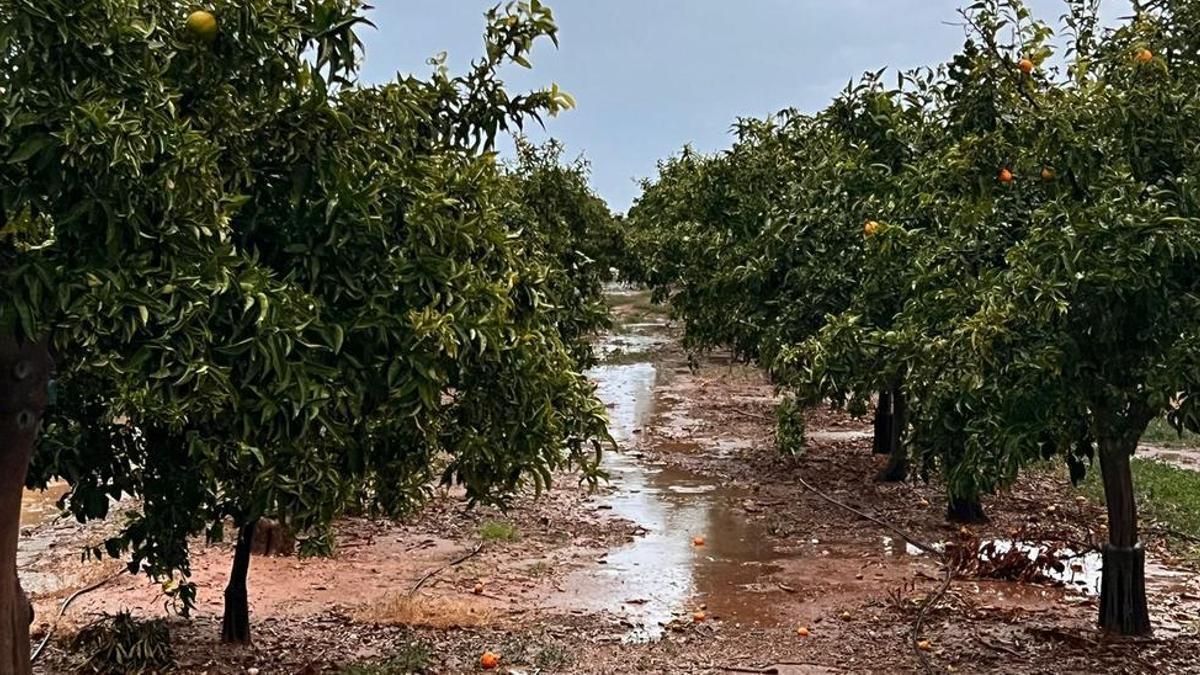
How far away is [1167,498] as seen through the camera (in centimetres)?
1296

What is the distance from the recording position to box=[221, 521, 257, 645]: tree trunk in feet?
22.7

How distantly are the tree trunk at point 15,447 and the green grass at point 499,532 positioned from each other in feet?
19.6

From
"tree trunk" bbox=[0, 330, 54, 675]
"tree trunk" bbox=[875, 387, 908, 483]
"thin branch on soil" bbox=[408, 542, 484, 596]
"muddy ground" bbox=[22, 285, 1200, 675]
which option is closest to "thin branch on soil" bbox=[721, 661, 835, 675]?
"muddy ground" bbox=[22, 285, 1200, 675]

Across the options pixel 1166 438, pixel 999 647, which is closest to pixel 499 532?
pixel 999 647

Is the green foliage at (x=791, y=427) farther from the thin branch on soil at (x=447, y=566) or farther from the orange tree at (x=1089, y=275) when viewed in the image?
the orange tree at (x=1089, y=275)

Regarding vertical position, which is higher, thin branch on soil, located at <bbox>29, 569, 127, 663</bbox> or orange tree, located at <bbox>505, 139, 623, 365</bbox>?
orange tree, located at <bbox>505, 139, 623, 365</bbox>

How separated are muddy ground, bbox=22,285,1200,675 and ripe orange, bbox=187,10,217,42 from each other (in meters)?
4.12

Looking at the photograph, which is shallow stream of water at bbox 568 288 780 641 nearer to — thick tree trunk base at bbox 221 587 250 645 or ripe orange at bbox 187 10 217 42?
thick tree trunk base at bbox 221 587 250 645

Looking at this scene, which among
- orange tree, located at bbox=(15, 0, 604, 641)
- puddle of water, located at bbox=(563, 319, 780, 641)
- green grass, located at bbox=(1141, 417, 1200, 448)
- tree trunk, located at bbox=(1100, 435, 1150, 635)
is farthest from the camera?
green grass, located at bbox=(1141, 417, 1200, 448)

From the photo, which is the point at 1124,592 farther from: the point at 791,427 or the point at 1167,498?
the point at 1167,498

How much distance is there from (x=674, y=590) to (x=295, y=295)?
5882 mm

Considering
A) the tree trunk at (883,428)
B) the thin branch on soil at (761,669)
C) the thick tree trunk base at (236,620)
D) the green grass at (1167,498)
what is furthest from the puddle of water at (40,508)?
the green grass at (1167,498)

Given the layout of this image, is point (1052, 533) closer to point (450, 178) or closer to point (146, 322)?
point (450, 178)

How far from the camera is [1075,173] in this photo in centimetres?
604
